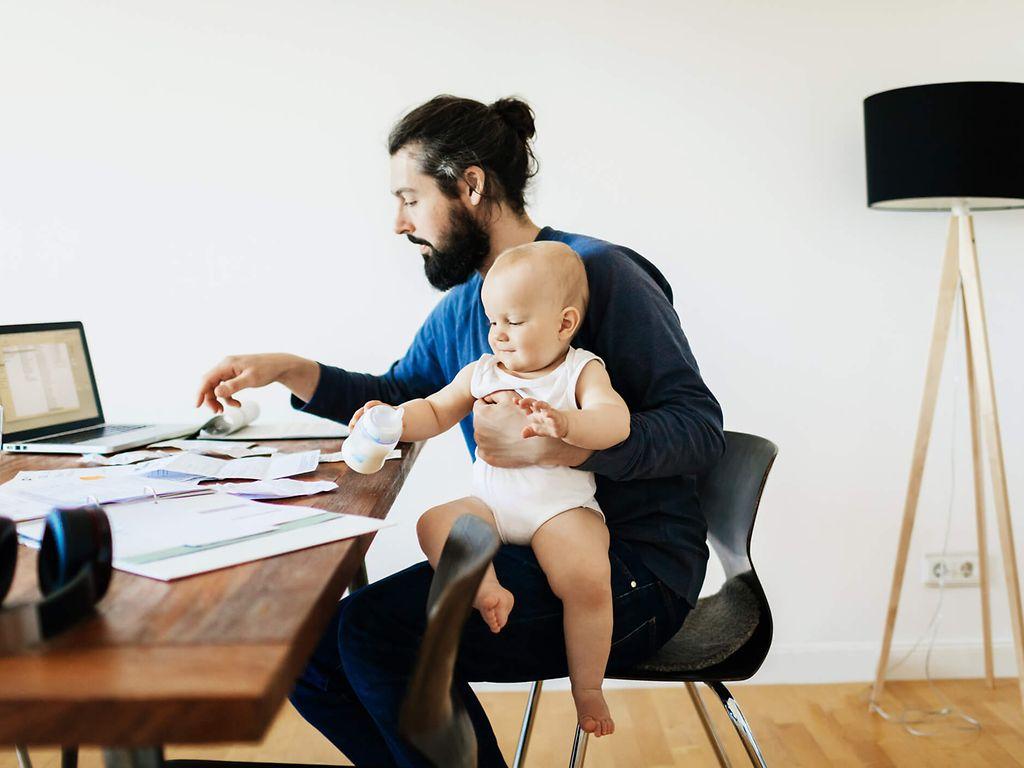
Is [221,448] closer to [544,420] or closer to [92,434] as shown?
[92,434]

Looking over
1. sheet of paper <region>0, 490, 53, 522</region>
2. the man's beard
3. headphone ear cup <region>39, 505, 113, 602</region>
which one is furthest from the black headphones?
the man's beard

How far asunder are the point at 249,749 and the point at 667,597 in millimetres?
1440

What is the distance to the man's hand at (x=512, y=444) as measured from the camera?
152 cm

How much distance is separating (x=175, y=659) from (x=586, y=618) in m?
0.80

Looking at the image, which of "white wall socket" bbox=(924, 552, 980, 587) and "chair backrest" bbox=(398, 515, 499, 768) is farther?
"white wall socket" bbox=(924, 552, 980, 587)

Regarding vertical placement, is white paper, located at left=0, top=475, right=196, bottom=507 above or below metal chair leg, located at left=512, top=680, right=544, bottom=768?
above

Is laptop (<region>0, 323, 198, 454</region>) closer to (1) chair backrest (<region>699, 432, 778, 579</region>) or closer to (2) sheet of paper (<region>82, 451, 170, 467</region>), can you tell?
(2) sheet of paper (<region>82, 451, 170, 467</region>)

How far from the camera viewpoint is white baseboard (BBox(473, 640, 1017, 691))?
2.94 metres

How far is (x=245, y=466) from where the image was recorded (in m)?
1.65

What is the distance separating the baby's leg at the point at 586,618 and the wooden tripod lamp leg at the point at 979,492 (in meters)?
1.63

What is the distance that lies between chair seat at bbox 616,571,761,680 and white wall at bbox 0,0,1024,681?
113 cm

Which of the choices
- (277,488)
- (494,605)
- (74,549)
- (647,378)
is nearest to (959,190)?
(647,378)

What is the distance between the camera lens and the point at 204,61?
Answer: 8.98 ft

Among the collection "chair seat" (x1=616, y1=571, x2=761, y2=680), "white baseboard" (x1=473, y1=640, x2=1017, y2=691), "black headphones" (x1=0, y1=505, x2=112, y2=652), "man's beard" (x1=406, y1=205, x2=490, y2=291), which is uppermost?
"man's beard" (x1=406, y1=205, x2=490, y2=291)
